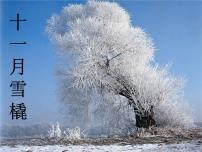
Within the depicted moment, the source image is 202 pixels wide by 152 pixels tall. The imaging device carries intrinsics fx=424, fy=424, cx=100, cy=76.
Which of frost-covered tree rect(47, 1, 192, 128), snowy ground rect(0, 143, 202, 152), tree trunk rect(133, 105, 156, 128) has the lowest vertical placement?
snowy ground rect(0, 143, 202, 152)

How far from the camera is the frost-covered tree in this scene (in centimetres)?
2166

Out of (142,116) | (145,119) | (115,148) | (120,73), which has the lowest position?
(115,148)

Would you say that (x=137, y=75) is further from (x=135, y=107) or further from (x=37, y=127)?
(x=37, y=127)

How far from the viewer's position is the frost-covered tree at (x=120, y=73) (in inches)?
853

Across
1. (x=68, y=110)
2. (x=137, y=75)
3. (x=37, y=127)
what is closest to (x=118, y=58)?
(x=137, y=75)

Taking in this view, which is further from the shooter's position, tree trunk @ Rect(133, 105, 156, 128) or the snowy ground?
tree trunk @ Rect(133, 105, 156, 128)

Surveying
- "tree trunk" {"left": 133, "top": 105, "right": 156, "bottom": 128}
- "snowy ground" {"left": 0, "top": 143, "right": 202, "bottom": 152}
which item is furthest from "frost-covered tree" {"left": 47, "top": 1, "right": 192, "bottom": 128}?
"snowy ground" {"left": 0, "top": 143, "right": 202, "bottom": 152}

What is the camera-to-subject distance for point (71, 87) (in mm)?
23031

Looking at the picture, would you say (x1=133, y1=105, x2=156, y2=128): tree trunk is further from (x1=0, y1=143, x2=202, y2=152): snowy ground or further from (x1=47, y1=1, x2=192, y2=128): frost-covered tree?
(x1=0, y1=143, x2=202, y2=152): snowy ground

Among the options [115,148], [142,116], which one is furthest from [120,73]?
[115,148]

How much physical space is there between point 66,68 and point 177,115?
637 cm

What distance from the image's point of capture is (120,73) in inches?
876

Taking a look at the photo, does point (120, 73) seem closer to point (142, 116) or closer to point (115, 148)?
point (142, 116)

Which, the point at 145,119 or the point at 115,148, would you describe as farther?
the point at 145,119
